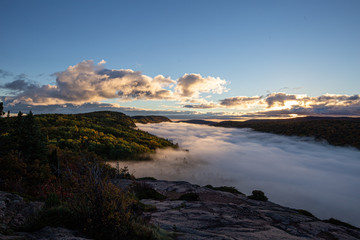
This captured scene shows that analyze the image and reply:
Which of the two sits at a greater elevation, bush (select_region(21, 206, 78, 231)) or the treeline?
bush (select_region(21, 206, 78, 231))

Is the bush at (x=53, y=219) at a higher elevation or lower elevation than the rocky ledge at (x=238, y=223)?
higher

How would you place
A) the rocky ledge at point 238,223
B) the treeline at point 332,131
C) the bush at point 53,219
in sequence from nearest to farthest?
1. the bush at point 53,219
2. the rocky ledge at point 238,223
3. the treeline at point 332,131

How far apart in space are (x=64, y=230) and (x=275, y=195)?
69787 mm

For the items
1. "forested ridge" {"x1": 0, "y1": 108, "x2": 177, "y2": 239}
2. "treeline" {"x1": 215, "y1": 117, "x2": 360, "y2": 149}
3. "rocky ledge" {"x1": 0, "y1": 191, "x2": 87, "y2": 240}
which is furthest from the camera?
"treeline" {"x1": 215, "y1": 117, "x2": 360, "y2": 149}

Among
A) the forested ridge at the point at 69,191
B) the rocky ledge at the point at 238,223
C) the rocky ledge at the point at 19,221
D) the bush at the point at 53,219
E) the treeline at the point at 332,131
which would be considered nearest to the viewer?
the rocky ledge at the point at 19,221

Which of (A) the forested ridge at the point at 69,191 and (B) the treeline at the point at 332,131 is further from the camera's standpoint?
(B) the treeline at the point at 332,131

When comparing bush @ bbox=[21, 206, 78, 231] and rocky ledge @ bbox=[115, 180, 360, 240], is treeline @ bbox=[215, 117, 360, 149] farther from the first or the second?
bush @ bbox=[21, 206, 78, 231]

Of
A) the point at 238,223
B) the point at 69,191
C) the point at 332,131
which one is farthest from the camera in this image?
the point at 332,131

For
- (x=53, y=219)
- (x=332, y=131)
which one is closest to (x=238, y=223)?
(x=53, y=219)

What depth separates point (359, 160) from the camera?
280 ft

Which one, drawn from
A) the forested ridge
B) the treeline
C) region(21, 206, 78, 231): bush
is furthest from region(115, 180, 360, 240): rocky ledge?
the treeline

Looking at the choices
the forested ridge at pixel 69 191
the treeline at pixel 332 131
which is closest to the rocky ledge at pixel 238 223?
the forested ridge at pixel 69 191

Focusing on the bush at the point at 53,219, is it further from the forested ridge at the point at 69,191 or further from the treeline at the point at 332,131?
the treeline at the point at 332,131

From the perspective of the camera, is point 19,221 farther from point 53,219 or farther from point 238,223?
point 238,223
